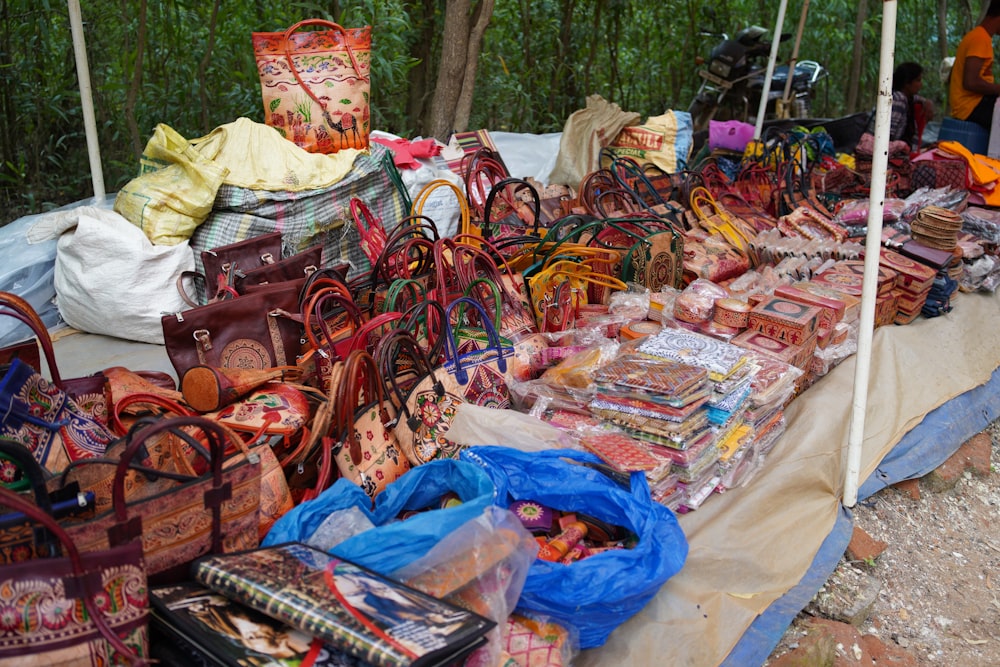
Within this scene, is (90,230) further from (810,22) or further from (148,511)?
(810,22)

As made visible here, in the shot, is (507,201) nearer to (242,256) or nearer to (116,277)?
(242,256)

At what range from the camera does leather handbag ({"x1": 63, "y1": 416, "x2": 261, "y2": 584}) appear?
1.75m

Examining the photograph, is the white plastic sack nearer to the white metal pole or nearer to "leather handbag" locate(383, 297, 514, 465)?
"leather handbag" locate(383, 297, 514, 465)

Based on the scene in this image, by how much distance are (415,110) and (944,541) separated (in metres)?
5.96

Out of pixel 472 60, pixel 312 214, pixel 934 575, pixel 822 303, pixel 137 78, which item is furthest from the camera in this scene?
pixel 472 60

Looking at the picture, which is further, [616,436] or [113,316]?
[113,316]

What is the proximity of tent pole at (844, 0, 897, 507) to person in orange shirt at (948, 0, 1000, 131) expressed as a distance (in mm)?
5433

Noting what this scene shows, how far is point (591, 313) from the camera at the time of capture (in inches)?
160

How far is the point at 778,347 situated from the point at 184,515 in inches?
107

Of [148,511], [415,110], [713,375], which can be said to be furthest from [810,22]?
[148,511]

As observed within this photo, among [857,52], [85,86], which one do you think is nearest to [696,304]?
[85,86]

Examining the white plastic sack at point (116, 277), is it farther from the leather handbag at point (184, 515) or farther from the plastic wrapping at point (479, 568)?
the plastic wrapping at point (479, 568)

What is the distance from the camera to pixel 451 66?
6.04 metres

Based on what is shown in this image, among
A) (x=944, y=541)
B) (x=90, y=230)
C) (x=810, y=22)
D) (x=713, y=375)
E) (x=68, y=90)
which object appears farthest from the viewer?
(x=810, y=22)
